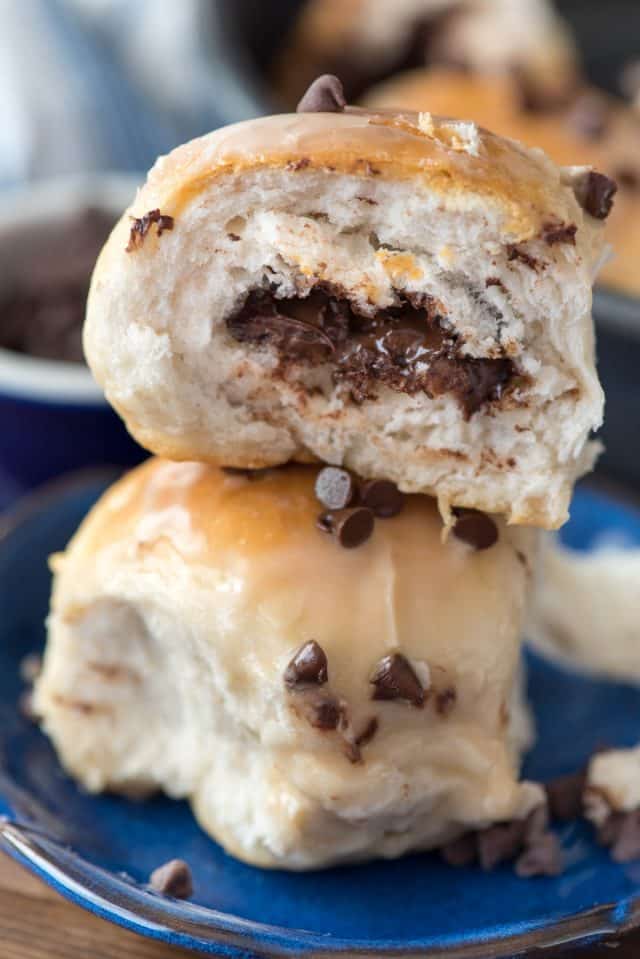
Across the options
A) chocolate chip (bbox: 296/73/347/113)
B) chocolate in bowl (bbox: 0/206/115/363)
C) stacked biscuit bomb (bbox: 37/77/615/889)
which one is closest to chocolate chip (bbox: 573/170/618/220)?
stacked biscuit bomb (bbox: 37/77/615/889)

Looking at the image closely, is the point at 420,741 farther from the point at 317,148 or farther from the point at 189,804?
the point at 317,148

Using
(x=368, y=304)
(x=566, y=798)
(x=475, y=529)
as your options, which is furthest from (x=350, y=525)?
(x=566, y=798)

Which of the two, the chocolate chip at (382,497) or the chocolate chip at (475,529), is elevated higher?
the chocolate chip at (382,497)

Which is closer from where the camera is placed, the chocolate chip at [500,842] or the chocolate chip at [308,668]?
the chocolate chip at [308,668]

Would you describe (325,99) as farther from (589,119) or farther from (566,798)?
(589,119)

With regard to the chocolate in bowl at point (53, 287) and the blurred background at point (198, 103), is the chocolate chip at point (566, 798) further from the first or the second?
the chocolate in bowl at point (53, 287)

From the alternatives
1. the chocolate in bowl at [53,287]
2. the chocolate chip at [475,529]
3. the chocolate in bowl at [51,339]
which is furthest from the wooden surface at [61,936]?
the chocolate in bowl at [53,287]

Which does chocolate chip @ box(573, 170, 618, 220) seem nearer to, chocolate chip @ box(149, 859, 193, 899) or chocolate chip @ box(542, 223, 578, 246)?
chocolate chip @ box(542, 223, 578, 246)
